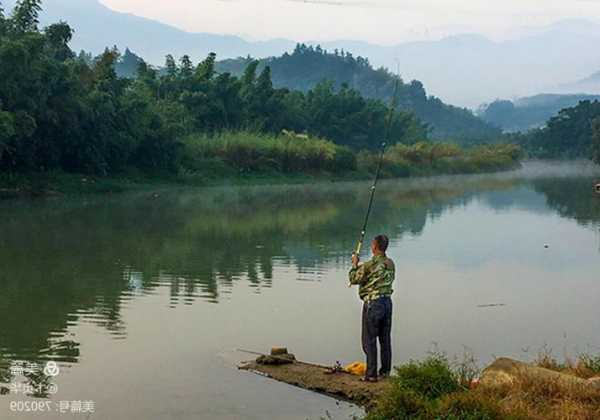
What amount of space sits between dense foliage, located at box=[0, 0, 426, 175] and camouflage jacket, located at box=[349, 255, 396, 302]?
2041cm

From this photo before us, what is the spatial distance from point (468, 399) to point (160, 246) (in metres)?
12.8

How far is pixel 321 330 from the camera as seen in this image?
1077 cm

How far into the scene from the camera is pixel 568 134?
315ft

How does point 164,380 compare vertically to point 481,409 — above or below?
below

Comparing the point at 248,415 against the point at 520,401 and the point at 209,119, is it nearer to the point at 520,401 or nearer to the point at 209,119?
the point at 520,401

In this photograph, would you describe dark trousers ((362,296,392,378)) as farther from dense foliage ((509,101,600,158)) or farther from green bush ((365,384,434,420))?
dense foliage ((509,101,600,158))

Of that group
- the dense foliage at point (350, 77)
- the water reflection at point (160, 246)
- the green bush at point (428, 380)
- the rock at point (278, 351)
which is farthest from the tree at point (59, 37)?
the dense foliage at point (350, 77)

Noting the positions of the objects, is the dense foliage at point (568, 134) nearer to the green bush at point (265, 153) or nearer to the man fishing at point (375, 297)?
the green bush at point (265, 153)

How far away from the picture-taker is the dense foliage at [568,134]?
302 ft

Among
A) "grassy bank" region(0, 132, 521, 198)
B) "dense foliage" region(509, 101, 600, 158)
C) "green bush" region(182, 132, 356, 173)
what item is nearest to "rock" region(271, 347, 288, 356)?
"grassy bank" region(0, 132, 521, 198)

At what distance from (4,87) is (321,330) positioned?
2078 cm

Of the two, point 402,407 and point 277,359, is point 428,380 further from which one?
point 277,359

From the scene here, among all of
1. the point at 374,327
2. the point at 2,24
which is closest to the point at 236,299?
the point at 374,327

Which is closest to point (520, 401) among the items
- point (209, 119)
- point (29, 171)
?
point (29, 171)
